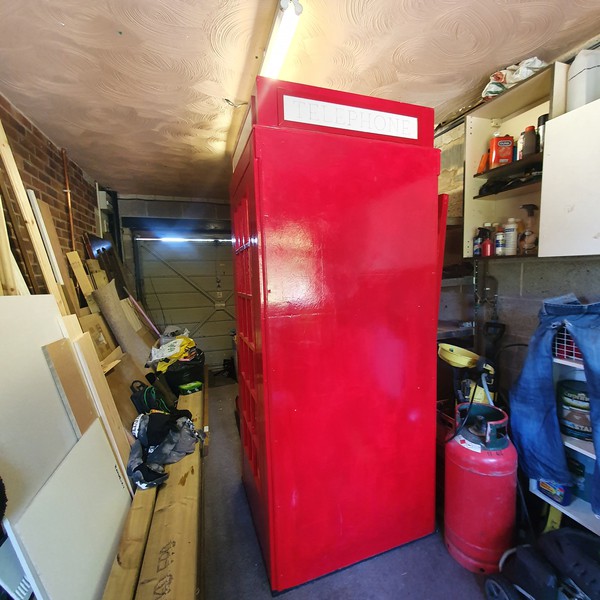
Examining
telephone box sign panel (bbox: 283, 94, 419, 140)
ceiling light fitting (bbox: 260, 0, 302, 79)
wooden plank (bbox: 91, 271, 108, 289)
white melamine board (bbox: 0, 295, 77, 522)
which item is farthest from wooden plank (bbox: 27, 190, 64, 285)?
telephone box sign panel (bbox: 283, 94, 419, 140)

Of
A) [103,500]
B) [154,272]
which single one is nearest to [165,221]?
[154,272]

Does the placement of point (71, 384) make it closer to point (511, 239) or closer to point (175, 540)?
point (175, 540)

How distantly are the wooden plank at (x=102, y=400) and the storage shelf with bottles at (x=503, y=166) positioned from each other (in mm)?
2805

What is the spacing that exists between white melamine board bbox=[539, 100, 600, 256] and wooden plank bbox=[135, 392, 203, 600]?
247 centimetres

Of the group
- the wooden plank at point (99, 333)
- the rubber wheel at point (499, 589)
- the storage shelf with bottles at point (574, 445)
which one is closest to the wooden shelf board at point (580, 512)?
the storage shelf with bottles at point (574, 445)

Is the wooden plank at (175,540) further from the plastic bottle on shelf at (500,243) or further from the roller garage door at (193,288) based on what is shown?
the roller garage door at (193,288)

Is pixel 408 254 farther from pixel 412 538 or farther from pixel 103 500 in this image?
pixel 103 500

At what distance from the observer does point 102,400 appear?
6.54 ft

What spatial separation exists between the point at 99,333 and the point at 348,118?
10.0ft

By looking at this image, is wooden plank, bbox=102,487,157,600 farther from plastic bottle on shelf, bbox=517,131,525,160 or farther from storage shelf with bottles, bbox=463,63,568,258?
plastic bottle on shelf, bbox=517,131,525,160

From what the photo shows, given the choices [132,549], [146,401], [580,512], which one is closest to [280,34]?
[132,549]

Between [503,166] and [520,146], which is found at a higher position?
[520,146]

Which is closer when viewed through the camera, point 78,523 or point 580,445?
point 78,523

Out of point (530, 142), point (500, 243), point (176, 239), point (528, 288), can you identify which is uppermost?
point (530, 142)
